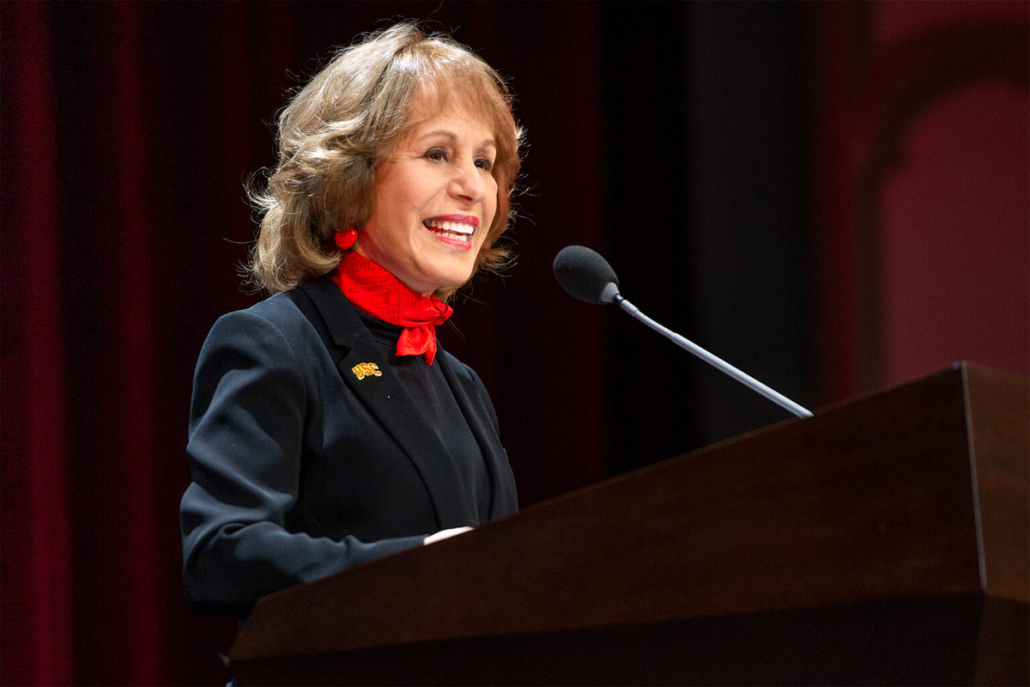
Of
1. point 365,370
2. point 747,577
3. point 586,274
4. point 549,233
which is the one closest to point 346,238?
point 365,370

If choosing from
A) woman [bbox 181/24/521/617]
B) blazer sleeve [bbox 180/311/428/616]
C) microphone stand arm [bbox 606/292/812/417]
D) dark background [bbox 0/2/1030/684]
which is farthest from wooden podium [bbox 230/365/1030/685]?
dark background [bbox 0/2/1030/684]

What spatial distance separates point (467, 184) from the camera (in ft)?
4.39

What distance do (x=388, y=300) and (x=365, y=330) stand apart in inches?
3.0

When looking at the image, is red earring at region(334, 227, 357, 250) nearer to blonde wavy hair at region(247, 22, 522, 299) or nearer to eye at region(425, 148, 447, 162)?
blonde wavy hair at region(247, 22, 522, 299)

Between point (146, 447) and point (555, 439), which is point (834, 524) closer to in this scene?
point (146, 447)

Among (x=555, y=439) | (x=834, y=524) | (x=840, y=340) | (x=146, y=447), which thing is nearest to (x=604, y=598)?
(x=834, y=524)

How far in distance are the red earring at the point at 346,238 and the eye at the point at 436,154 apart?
0.42 feet

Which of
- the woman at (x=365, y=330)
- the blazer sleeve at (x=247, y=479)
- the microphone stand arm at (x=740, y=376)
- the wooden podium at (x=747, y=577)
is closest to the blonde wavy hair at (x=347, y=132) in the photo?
the woman at (x=365, y=330)

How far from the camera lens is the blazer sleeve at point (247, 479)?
0.93m

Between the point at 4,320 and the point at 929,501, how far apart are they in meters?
1.77

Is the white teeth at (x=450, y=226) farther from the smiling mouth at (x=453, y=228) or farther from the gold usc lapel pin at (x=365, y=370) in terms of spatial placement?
the gold usc lapel pin at (x=365, y=370)

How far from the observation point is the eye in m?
1.33

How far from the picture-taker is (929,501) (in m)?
0.55

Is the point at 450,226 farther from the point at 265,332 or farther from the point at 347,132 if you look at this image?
the point at 265,332
